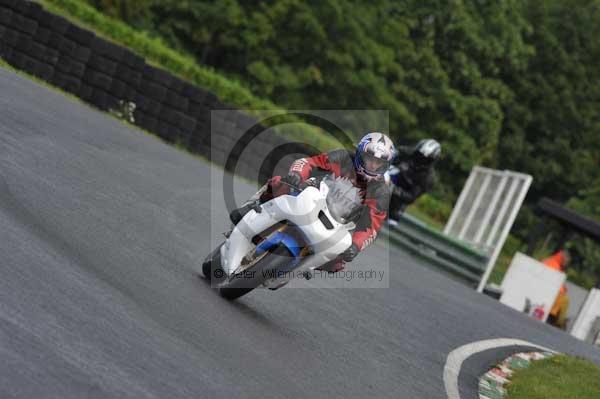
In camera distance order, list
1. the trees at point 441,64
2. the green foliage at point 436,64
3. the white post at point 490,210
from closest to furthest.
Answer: the white post at point 490,210 → the green foliage at point 436,64 → the trees at point 441,64

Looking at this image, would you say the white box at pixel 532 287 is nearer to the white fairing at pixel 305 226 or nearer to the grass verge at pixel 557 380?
the grass verge at pixel 557 380

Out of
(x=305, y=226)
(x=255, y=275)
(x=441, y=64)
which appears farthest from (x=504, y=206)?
(x=441, y=64)

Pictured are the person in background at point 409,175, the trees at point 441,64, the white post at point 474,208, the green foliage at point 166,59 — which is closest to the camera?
the person in background at point 409,175

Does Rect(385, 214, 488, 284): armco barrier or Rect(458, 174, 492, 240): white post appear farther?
Rect(458, 174, 492, 240): white post

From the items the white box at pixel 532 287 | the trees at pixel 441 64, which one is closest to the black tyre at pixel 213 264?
the white box at pixel 532 287

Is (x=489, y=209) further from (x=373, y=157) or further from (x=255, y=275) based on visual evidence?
(x=255, y=275)

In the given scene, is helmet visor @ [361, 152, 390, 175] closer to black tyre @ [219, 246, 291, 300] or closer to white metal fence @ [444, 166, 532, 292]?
black tyre @ [219, 246, 291, 300]

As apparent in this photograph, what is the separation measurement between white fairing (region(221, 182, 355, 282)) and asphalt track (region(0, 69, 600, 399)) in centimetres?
53

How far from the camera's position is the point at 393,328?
10852mm

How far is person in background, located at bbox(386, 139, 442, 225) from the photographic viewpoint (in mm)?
18422

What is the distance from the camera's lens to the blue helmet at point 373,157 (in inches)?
324

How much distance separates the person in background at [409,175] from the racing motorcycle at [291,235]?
1011 cm

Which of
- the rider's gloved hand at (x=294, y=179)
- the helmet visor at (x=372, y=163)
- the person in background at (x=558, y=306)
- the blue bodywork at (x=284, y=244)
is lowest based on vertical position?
the person in background at (x=558, y=306)

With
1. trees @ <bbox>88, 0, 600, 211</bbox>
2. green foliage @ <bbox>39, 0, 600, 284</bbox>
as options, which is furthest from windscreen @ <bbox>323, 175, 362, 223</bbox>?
trees @ <bbox>88, 0, 600, 211</bbox>
